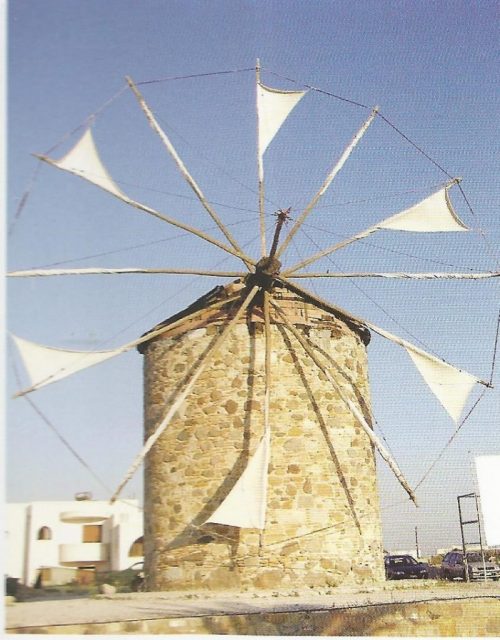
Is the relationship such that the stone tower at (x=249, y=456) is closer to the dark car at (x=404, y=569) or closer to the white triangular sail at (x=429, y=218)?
the white triangular sail at (x=429, y=218)

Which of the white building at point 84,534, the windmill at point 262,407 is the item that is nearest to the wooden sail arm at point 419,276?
the windmill at point 262,407

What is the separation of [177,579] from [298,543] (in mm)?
1327

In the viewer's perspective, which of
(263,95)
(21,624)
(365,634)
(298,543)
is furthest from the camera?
(263,95)

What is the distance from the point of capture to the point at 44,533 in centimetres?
1927

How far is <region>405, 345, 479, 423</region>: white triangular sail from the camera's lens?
912 centimetres

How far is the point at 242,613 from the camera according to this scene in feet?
22.6

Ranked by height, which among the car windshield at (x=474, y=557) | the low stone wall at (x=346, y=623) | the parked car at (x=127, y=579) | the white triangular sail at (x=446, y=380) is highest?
the white triangular sail at (x=446, y=380)

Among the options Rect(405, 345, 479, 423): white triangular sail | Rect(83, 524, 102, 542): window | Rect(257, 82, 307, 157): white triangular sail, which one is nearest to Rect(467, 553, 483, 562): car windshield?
Rect(405, 345, 479, 423): white triangular sail

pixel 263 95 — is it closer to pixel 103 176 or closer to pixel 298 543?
pixel 103 176

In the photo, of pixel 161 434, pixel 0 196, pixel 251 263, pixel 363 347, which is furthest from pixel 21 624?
pixel 363 347

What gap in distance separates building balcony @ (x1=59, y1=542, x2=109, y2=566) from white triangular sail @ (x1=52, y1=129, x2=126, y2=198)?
41.2ft

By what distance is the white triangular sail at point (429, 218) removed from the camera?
9.41 m

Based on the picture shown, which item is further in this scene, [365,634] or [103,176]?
[103,176]

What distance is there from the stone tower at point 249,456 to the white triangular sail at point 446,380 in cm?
82
